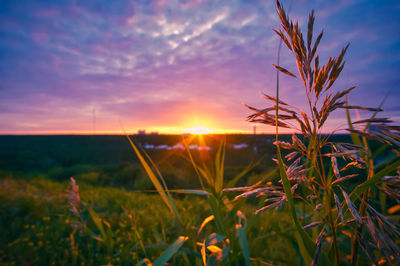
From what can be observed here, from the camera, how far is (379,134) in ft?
1.85

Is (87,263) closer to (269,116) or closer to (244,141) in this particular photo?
(269,116)

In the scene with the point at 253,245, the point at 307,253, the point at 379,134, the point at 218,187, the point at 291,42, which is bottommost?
the point at 253,245

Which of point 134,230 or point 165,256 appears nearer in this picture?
point 165,256

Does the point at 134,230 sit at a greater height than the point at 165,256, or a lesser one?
lesser

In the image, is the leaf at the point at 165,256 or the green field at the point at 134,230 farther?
A: the green field at the point at 134,230

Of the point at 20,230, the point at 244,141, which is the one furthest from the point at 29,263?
the point at 244,141

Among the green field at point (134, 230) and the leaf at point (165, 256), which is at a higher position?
the leaf at point (165, 256)

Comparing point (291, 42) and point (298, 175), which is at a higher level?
point (291, 42)

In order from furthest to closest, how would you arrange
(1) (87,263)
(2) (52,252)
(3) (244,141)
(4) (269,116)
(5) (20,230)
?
(3) (244,141) → (5) (20,230) → (2) (52,252) → (1) (87,263) → (4) (269,116)

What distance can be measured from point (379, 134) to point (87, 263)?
2.34m

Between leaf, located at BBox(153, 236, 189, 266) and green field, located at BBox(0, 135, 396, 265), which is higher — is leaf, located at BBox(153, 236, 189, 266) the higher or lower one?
the higher one

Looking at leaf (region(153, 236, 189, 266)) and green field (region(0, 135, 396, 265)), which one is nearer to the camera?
leaf (region(153, 236, 189, 266))

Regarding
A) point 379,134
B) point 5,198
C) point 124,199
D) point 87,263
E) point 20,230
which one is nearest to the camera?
point 379,134

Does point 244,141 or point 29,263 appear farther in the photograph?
point 244,141
